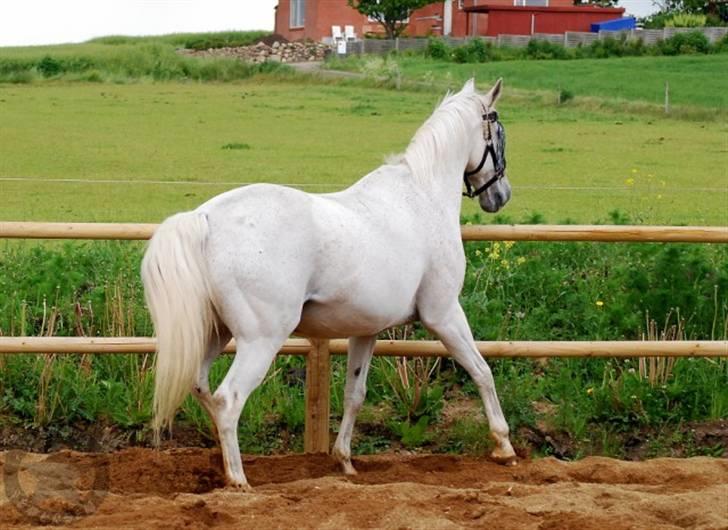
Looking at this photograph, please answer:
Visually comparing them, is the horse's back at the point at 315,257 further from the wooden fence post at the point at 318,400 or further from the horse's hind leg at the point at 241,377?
the wooden fence post at the point at 318,400

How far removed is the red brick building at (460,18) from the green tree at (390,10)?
→ 1510mm

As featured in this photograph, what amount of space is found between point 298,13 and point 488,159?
154 feet

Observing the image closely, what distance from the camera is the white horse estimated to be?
16.5 feet

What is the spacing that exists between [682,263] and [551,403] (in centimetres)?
133

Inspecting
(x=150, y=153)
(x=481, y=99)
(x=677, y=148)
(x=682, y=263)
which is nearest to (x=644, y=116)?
(x=677, y=148)

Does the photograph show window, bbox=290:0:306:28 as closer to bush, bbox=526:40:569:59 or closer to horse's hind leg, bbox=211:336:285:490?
bush, bbox=526:40:569:59

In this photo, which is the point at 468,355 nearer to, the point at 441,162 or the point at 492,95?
the point at 441,162

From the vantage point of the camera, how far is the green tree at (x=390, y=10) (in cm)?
4591

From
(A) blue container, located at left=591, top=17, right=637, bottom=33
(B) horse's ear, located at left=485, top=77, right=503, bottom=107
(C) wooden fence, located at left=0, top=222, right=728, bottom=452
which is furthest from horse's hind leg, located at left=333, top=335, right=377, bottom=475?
(A) blue container, located at left=591, top=17, right=637, bottom=33

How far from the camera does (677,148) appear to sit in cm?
2047

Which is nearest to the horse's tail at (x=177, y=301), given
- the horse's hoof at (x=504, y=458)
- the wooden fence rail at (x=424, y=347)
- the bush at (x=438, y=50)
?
the wooden fence rail at (x=424, y=347)

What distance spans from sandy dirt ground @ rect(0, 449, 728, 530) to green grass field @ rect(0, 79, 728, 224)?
4.84 m
